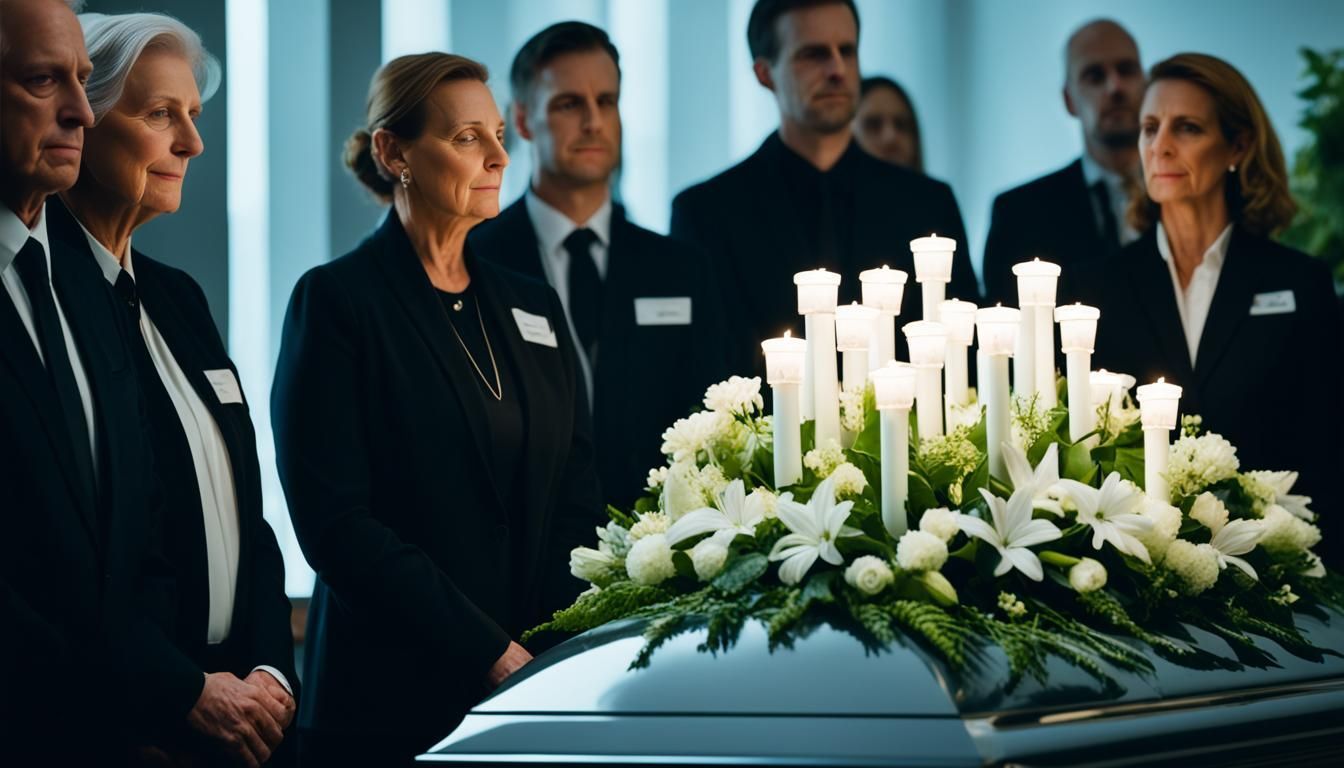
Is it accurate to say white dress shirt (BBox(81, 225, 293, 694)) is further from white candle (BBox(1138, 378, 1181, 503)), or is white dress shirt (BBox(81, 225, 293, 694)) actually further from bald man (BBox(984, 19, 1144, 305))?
bald man (BBox(984, 19, 1144, 305))

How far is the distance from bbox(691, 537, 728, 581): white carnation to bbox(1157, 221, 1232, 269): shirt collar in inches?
74.8

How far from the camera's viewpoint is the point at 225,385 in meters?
2.31

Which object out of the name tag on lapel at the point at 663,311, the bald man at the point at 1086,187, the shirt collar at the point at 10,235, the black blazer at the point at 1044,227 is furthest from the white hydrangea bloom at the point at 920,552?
the black blazer at the point at 1044,227

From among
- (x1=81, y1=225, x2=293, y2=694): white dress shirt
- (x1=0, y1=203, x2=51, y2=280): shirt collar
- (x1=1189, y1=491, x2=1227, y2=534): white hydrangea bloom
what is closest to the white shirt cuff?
(x1=81, y1=225, x2=293, y2=694): white dress shirt

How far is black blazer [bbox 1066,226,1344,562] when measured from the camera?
3.07 metres

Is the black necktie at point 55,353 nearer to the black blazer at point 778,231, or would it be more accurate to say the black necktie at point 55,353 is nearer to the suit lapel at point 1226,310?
the black blazer at point 778,231

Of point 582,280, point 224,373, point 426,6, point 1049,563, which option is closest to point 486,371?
point 224,373

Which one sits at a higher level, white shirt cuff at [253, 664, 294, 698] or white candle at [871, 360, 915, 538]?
white candle at [871, 360, 915, 538]

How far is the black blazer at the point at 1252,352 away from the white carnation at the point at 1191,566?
1.34 metres

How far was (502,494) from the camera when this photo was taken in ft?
8.22

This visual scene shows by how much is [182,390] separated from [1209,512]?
1.39 m

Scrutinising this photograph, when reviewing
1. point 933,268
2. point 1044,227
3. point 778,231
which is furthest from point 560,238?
point 933,268

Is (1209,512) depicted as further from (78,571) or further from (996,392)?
(78,571)

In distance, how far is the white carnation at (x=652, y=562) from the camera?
1730 mm
